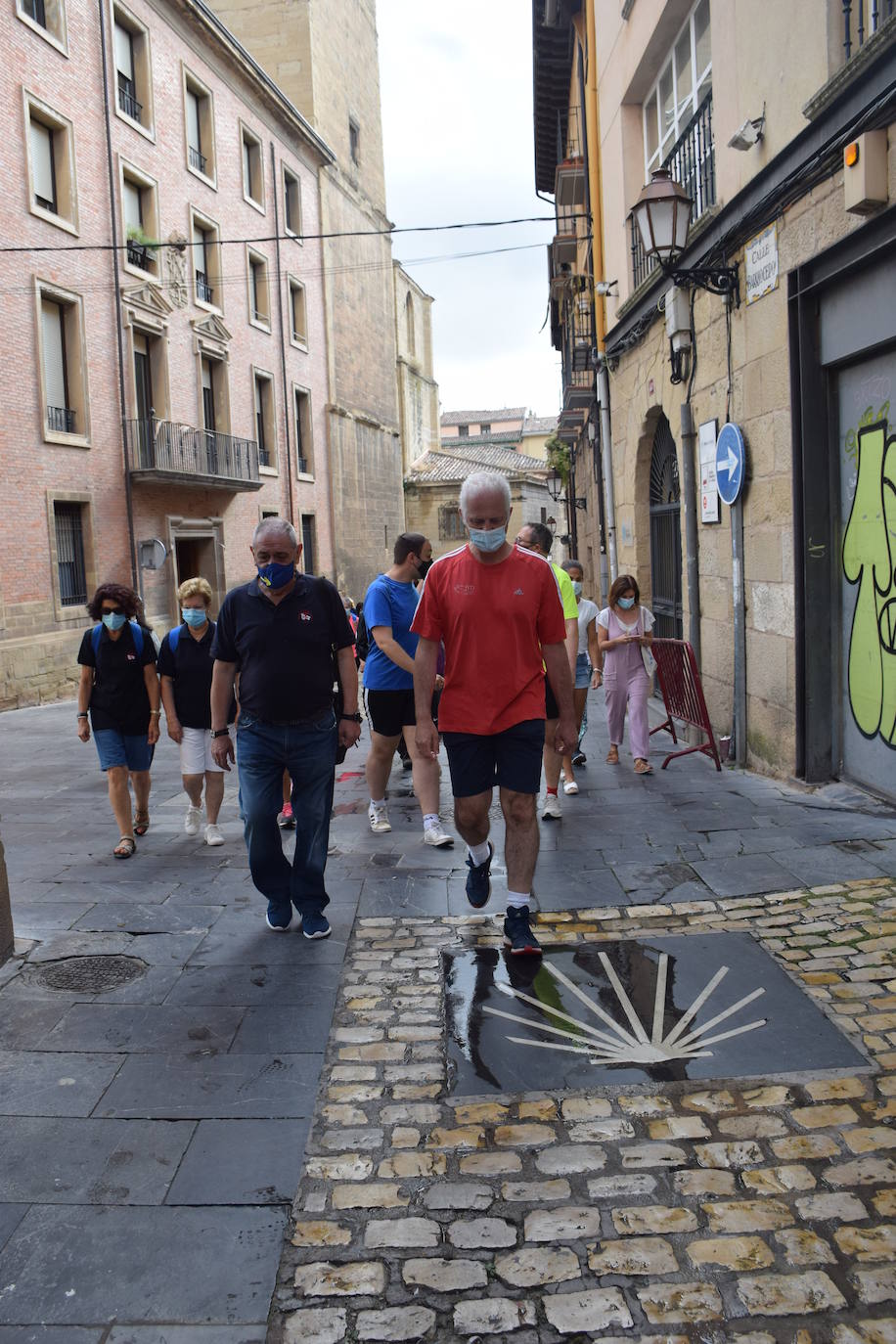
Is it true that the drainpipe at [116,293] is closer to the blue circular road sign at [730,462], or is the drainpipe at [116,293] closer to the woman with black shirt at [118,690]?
the blue circular road sign at [730,462]

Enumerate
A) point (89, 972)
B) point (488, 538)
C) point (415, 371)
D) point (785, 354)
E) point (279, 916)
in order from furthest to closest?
point (415, 371), point (785, 354), point (279, 916), point (89, 972), point (488, 538)

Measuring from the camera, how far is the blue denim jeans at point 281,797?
4.45 m

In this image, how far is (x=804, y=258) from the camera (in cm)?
641

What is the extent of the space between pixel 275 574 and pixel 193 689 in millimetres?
2021

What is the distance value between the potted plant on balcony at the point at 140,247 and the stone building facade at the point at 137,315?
5 cm

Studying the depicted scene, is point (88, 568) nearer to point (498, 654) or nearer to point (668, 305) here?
point (668, 305)

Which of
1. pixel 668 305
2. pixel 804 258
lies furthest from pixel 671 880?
pixel 668 305

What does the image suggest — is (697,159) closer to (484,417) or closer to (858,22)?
(858,22)

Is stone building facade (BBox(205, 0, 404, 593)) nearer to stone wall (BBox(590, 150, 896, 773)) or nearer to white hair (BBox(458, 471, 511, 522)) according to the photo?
stone wall (BBox(590, 150, 896, 773))

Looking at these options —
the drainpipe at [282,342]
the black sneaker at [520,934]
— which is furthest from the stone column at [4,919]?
the drainpipe at [282,342]

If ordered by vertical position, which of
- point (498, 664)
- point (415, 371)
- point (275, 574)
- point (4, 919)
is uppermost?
point (415, 371)

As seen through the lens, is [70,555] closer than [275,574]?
No

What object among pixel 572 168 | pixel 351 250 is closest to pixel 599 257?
pixel 572 168

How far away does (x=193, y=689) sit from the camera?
6.14 metres
